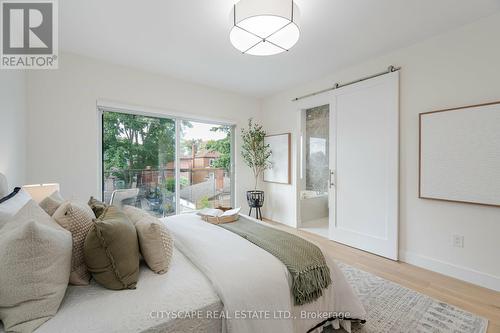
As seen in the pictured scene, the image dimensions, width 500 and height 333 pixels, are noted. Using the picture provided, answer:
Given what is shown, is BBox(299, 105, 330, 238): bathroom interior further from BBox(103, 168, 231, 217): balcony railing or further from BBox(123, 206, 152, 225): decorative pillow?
BBox(123, 206, 152, 225): decorative pillow

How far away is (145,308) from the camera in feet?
3.16

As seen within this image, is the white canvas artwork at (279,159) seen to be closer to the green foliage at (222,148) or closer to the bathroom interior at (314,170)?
the bathroom interior at (314,170)

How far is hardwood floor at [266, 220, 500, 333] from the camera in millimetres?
1823

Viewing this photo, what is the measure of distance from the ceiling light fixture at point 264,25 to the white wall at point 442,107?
65.8 inches

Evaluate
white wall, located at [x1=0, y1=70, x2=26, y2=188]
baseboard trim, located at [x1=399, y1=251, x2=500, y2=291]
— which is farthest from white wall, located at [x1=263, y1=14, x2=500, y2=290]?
white wall, located at [x1=0, y1=70, x2=26, y2=188]

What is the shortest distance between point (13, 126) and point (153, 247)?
6.75 feet

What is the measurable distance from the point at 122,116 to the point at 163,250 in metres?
2.67

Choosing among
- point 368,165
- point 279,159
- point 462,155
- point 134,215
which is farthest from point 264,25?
point 279,159

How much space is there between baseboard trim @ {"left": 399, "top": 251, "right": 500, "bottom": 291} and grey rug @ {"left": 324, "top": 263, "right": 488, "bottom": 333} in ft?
2.09

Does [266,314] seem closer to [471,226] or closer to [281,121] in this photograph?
[471,226]

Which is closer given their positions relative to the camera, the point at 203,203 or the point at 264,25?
the point at 264,25

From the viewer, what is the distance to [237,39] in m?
1.96

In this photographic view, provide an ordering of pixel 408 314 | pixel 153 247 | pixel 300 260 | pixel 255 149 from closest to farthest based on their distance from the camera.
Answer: pixel 153 247
pixel 300 260
pixel 408 314
pixel 255 149

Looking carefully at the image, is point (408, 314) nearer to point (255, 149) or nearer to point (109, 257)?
point (109, 257)
